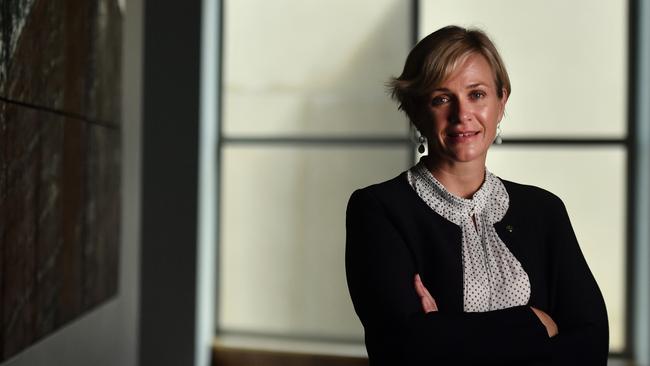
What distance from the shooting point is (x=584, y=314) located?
164 cm

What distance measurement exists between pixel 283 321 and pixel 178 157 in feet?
3.90

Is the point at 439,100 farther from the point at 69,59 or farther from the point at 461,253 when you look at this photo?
the point at 69,59

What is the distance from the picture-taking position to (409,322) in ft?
5.00

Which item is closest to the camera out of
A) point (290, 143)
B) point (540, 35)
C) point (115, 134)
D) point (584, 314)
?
point (584, 314)

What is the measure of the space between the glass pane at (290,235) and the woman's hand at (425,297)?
8.88 feet

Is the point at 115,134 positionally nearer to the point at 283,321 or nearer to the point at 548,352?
the point at 283,321

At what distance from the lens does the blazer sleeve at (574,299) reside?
5.32 ft

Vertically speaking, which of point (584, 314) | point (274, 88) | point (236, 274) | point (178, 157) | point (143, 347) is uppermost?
point (274, 88)

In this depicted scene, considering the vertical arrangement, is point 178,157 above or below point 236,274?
above

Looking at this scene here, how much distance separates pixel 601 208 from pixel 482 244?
2747 millimetres

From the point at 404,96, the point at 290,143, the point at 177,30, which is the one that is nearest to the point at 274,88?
the point at 290,143

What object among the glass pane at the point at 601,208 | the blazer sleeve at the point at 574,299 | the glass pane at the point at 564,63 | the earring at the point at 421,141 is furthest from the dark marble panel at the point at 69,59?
the glass pane at the point at 601,208

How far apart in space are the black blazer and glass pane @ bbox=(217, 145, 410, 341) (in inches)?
103

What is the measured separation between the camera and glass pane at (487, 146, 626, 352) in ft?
13.4
